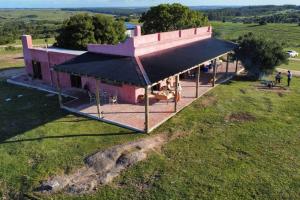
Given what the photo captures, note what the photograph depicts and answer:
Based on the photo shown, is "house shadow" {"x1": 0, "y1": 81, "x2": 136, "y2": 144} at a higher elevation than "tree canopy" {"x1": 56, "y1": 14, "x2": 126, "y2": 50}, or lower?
lower

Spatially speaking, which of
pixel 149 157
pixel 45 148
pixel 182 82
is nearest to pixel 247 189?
pixel 149 157

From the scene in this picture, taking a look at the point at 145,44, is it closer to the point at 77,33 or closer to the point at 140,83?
A: the point at 140,83

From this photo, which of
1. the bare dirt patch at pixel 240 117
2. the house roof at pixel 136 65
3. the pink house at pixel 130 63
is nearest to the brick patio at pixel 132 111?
the pink house at pixel 130 63

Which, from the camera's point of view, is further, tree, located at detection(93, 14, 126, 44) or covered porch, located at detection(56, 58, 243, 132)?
tree, located at detection(93, 14, 126, 44)

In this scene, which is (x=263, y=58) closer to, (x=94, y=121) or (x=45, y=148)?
(x=94, y=121)

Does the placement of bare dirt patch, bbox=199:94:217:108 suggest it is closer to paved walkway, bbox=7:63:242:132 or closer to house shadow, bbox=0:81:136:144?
paved walkway, bbox=7:63:242:132

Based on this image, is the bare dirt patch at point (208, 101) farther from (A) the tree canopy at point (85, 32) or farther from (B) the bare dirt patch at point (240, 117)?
(A) the tree canopy at point (85, 32)

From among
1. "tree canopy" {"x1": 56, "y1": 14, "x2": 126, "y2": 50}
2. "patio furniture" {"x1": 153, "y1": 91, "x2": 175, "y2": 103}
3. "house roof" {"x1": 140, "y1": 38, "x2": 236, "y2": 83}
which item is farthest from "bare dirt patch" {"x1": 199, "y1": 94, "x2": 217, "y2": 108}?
"tree canopy" {"x1": 56, "y1": 14, "x2": 126, "y2": 50}

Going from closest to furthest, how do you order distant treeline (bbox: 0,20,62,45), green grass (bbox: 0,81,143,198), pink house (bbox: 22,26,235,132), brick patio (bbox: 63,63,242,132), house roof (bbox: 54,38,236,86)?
green grass (bbox: 0,81,143,198)
house roof (bbox: 54,38,236,86)
pink house (bbox: 22,26,235,132)
brick patio (bbox: 63,63,242,132)
distant treeline (bbox: 0,20,62,45)
